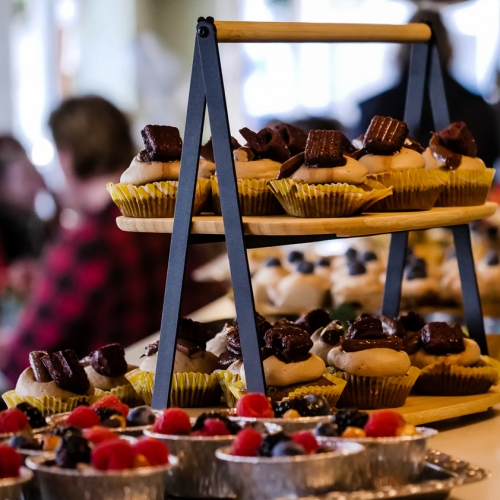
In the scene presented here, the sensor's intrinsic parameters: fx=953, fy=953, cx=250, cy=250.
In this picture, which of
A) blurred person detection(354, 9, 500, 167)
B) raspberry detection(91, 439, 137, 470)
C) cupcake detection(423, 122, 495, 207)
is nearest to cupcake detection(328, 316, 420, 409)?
cupcake detection(423, 122, 495, 207)

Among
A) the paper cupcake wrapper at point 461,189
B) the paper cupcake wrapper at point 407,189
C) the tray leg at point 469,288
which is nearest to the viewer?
the paper cupcake wrapper at point 407,189

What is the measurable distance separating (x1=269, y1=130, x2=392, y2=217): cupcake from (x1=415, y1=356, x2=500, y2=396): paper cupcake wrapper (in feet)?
1.46

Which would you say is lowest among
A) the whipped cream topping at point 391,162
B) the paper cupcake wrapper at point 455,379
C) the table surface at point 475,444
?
the table surface at point 475,444

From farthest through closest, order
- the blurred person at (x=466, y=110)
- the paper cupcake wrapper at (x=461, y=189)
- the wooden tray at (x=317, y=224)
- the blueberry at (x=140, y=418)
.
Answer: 1. the blurred person at (x=466, y=110)
2. the paper cupcake wrapper at (x=461, y=189)
3. the wooden tray at (x=317, y=224)
4. the blueberry at (x=140, y=418)

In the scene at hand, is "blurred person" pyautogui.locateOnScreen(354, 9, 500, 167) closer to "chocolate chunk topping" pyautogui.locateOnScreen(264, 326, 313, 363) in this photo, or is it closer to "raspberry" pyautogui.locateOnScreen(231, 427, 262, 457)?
"chocolate chunk topping" pyautogui.locateOnScreen(264, 326, 313, 363)

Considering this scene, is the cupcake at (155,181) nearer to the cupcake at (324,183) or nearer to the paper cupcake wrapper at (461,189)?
the cupcake at (324,183)

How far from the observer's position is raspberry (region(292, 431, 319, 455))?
138cm

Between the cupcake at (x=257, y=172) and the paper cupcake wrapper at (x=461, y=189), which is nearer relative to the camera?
the cupcake at (x=257, y=172)

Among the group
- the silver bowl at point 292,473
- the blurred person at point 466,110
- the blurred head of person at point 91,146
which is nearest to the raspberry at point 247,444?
the silver bowl at point 292,473

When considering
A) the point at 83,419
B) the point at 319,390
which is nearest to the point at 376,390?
the point at 319,390

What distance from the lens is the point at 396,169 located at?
2131 millimetres

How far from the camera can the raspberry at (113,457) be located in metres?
1.30

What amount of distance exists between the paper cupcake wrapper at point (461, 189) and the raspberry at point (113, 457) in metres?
1.25

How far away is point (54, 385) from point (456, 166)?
3.54 ft
